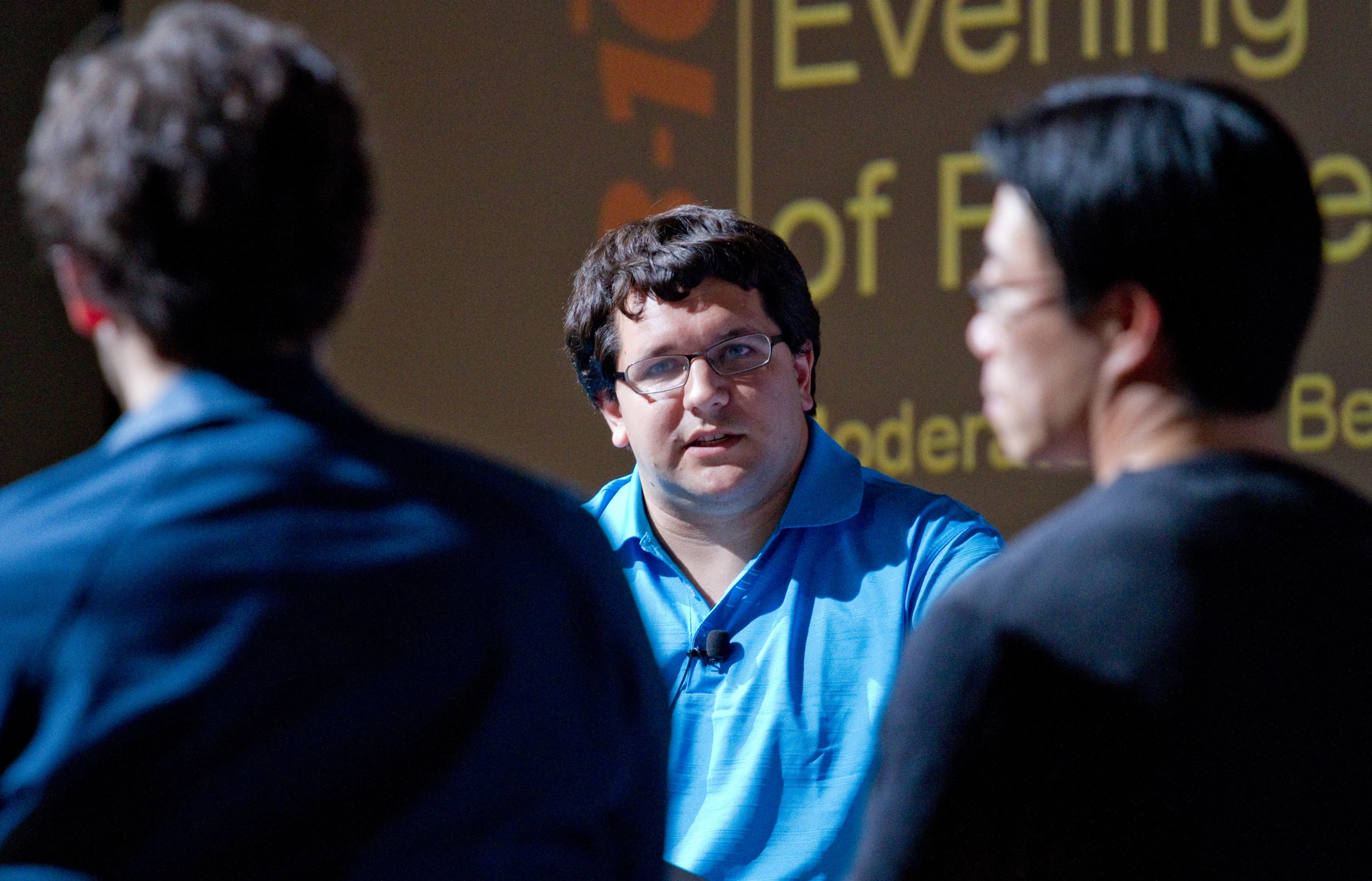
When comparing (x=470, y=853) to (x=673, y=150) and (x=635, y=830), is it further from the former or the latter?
(x=673, y=150)

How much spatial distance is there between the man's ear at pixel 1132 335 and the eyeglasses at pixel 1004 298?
4 cm

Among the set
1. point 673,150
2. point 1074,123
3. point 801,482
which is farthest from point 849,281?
point 1074,123

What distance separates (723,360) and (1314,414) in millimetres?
1800

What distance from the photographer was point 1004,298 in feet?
3.46

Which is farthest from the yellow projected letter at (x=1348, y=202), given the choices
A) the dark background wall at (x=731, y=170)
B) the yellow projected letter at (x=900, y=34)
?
the yellow projected letter at (x=900, y=34)

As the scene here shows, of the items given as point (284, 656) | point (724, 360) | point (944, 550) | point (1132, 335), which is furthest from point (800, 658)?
point (284, 656)

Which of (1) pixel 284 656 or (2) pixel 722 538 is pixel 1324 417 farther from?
(1) pixel 284 656

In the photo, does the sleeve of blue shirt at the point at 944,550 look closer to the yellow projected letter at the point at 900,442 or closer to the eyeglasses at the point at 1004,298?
the eyeglasses at the point at 1004,298

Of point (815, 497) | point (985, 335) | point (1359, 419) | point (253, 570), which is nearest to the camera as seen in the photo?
point (253, 570)

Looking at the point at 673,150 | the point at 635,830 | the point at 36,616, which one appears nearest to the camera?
the point at 36,616

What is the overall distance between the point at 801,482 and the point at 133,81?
1301mm

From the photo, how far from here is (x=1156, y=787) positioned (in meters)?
0.91

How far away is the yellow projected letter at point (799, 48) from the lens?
3738 millimetres

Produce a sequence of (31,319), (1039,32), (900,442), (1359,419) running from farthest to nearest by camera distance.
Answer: (31,319)
(900,442)
(1039,32)
(1359,419)
